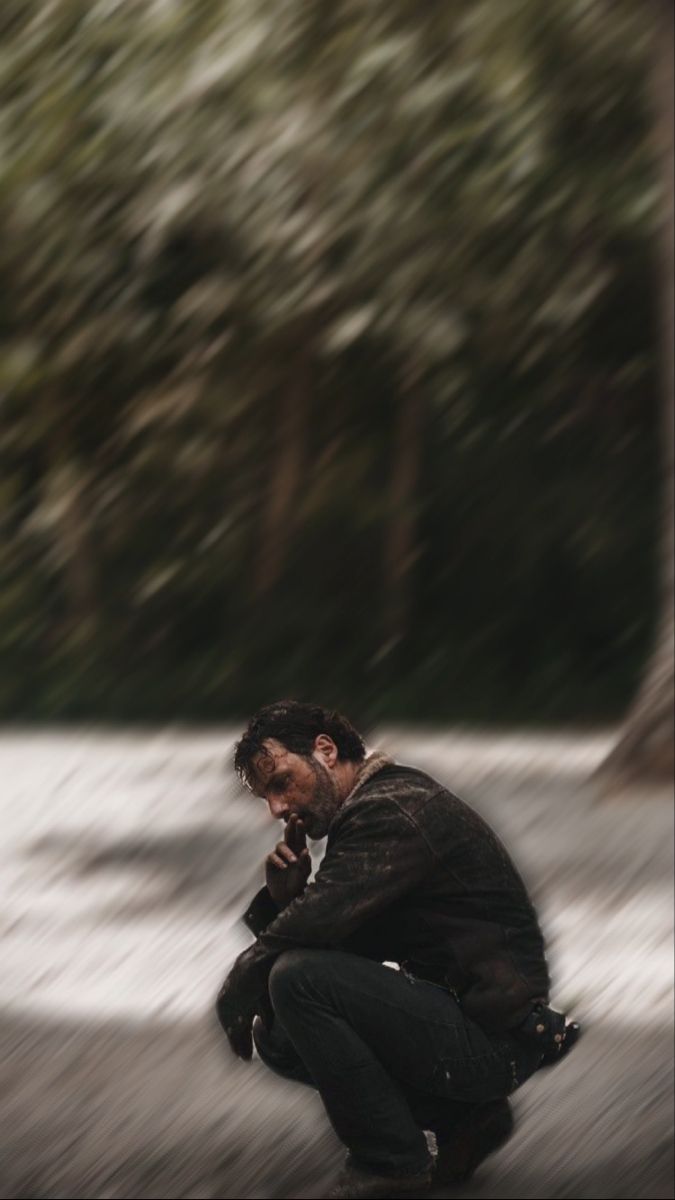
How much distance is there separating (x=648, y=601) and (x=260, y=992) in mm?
10490

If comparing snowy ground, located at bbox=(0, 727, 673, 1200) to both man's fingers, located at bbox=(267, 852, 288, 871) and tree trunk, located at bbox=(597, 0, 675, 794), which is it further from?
man's fingers, located at bbox=(267, 852, 288, 871)

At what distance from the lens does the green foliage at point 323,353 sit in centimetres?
1003

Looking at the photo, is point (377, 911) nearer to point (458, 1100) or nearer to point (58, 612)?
point (458, 1100)

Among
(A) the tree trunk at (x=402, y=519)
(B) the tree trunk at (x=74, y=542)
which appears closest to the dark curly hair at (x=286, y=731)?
(B) the tree trunk at (x=74, y=542)

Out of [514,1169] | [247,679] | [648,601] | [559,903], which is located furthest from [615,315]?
[514,1169]

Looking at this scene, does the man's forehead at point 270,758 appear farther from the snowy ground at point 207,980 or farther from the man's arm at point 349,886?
the snowy ground at point 207,980

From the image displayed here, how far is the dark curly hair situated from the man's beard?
0.04 m

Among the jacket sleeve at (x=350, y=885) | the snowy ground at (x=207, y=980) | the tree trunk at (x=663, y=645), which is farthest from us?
the tree trunk at (x=663, y=645)

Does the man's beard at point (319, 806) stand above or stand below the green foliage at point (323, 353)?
above

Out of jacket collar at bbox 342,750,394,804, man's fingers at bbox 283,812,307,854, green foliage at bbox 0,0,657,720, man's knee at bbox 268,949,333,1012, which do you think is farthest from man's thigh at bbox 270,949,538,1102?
green foliage at bbox 0,0,657,720

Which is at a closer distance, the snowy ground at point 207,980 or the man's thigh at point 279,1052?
the man's thigh at point 279,1052

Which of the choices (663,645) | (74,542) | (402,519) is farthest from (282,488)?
(663,645)

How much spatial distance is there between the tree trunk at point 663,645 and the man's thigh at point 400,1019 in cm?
448

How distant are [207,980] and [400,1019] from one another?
2461 mm
